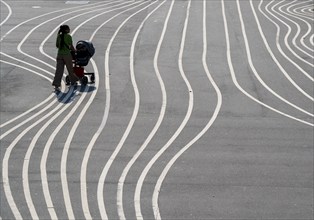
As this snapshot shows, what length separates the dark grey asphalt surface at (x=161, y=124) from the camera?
11719mm

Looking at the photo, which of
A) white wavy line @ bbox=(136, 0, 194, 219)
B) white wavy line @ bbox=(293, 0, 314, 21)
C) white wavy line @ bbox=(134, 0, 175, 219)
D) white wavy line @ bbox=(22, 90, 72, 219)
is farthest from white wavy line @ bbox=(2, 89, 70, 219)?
white wavy line @ bbox=(293, 0, 314, 21)

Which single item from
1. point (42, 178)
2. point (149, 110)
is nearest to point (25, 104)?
point (149, 110)

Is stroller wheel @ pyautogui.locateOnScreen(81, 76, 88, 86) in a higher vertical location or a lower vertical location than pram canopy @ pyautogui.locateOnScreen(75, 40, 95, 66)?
lower

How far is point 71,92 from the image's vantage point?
56.3 ft

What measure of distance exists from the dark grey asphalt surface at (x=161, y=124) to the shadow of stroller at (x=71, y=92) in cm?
6

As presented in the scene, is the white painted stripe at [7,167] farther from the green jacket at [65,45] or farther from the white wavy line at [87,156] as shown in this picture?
the green jacket at [65,45]

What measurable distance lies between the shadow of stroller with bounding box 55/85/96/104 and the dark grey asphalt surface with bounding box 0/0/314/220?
0.06m

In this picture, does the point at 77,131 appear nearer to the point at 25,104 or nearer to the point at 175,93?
the point at 25,104

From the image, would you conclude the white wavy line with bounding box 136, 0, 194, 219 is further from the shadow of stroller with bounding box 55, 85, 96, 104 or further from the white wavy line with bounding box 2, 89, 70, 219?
the shadow of stroller with bounding box 55, 85, 96, 104

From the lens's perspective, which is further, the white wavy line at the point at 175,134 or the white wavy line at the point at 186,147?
the white wavy line at the point at 175,134

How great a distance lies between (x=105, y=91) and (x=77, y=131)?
284cm

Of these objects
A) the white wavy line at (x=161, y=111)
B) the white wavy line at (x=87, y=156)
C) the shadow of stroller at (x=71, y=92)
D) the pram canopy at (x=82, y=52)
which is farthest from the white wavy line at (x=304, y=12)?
the shadow of stroller at (x=71, y=92)

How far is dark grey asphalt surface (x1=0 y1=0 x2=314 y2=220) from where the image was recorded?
11.7m

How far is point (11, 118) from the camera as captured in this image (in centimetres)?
1522
